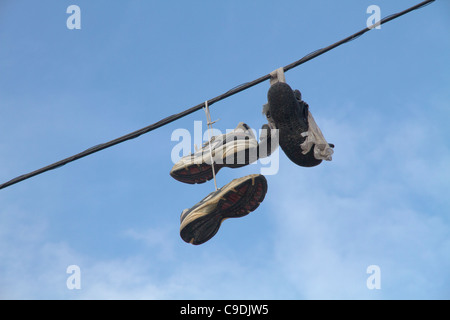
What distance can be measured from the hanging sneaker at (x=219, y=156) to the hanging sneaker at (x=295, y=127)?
0.36 meters

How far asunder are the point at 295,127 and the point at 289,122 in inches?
3.7

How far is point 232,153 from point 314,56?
143 centimetres

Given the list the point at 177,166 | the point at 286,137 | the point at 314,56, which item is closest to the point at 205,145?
the point at 177,166

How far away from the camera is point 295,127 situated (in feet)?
28.3

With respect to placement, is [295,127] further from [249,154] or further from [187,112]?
[187,112]

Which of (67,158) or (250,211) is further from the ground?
(67,158)

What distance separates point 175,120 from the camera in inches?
339

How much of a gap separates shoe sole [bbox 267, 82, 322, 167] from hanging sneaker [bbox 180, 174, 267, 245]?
690mm

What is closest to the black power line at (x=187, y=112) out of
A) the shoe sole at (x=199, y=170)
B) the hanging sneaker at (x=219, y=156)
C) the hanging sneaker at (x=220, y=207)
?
the hanging sneaker at (x=219, y=156)

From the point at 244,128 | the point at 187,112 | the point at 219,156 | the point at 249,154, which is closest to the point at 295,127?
the point at 249,154

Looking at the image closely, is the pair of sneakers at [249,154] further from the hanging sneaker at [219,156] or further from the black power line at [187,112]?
the black power line at [187,112]

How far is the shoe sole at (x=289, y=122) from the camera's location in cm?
848

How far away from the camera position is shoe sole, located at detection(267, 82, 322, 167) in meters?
8.48

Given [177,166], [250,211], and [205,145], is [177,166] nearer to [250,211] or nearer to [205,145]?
[205,145]
